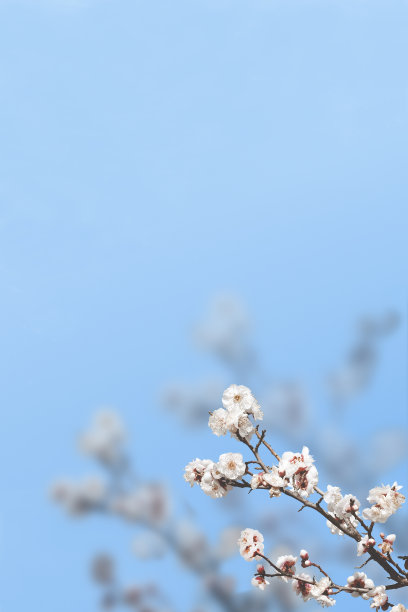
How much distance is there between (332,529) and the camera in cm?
460

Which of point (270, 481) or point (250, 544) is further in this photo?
point (250, 544)

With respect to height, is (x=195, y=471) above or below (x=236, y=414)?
below

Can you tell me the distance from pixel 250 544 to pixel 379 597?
39.6 inches

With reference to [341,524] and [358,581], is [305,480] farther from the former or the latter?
[358,581]

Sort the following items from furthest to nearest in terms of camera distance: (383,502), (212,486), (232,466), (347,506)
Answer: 1. (212,486)
2. (232,466)
3. (383,502)
4. (347,506)

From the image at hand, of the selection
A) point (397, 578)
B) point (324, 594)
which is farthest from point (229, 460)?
point (397, 578)

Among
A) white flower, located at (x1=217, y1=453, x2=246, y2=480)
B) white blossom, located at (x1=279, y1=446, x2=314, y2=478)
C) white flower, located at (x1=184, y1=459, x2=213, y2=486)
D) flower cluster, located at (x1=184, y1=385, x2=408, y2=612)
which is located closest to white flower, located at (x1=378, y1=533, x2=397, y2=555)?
flower cluster, located at (x1=184, y1=385, x2=408, y2=612)

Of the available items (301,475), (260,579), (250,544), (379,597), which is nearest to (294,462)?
(301,475)

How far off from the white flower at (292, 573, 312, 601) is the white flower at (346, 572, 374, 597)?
30 centimetres

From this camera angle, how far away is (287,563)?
15.0 feet

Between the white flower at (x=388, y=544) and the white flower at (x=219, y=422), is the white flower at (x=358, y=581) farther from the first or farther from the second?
the white flower at (x=219, y=422)

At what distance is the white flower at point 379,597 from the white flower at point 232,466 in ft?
4.18

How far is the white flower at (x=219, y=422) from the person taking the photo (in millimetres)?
4828

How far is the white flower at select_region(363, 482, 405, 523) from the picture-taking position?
454 cm
